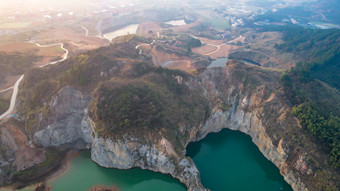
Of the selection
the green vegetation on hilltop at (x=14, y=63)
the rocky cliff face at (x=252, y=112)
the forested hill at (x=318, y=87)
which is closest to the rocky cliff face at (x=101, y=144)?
the rocky cliff face at (x=252, y=112)

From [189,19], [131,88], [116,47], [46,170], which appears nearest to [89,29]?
[116,47]

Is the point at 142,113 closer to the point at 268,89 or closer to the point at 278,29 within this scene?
the point at 268,89

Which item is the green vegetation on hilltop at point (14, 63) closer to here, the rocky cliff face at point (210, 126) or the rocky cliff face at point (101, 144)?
the rocky cliff face at point (101, 144)

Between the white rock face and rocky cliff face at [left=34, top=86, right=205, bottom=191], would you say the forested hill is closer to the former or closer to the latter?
rocky cliff face at [left=34, top=86, right=205, bottom=191]

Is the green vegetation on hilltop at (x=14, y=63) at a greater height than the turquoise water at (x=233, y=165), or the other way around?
the green vegetation on hilltop at (x=14, y=63)

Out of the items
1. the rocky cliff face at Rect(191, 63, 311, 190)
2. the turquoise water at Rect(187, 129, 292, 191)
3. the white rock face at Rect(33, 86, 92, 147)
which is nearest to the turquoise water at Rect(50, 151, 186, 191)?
the white rock face at Rect(33, 86, 92, 147)

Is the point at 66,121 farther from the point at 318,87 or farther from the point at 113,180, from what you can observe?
the point at 318,87

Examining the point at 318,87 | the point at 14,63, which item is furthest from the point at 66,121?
the point at 318,87
